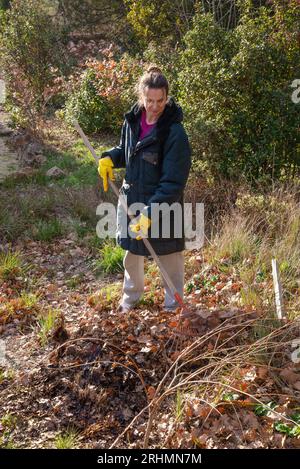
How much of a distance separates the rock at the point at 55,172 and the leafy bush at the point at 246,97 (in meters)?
2.40

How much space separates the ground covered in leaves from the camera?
10.2ft

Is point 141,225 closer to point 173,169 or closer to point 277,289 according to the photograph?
point 173,169

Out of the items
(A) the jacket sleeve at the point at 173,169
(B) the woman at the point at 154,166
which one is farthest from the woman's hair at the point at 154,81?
(A) the jacket sleeve at the point at 173,169

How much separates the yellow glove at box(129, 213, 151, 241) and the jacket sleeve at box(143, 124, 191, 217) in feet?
0.21

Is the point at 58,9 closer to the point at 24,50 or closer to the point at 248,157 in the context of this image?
the point at 24,50

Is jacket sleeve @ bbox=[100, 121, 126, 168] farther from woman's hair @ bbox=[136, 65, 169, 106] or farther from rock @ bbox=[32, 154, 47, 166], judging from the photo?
rock @ bbox=[32, 154, 47, 166]

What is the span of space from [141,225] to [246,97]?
10.2ft

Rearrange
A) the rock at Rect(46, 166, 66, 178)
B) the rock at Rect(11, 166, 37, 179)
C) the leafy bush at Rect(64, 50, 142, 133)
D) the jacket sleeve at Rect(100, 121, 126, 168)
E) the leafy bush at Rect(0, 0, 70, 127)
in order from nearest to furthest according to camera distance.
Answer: the jacket sleeve at Rect(100, 121, 126, 168)
the rock at Rect(11, 166, 37, 179)
the rock at Rect(46, 166, 66, 178)
the leafy bush at Rect(64, 50, 142, 133)
the leafy bush at Rect(0, 0, 70, 127)

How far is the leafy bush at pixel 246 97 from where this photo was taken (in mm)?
6059

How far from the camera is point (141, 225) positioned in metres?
3.74

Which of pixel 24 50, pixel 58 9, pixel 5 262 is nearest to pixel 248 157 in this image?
pixel 5 262

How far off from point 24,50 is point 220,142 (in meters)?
5.78

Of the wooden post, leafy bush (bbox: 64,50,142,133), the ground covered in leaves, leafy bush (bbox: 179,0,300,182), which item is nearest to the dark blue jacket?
the ground covered in leaves
